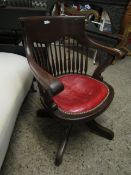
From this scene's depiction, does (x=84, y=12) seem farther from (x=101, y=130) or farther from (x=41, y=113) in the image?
(x=101, y=130)

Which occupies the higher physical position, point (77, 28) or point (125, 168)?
point (77, 28)

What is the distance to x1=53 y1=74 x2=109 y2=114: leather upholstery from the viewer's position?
102 centimetres

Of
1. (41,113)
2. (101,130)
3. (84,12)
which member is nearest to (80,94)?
(101,130)

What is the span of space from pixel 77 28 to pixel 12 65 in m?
0.56

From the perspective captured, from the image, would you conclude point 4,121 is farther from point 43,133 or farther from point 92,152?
point 92,152

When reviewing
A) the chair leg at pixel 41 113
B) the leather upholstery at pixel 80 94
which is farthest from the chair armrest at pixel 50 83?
the chair leg at pixel 41 113

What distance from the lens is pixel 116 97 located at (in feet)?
5.95

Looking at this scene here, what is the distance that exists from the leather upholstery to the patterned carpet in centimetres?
40

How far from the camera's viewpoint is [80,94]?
113cm

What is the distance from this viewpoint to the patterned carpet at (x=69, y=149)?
1116mm

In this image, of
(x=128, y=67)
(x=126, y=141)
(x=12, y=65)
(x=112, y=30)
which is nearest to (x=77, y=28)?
(x=12, y=65)

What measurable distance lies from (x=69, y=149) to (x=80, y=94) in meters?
0.43

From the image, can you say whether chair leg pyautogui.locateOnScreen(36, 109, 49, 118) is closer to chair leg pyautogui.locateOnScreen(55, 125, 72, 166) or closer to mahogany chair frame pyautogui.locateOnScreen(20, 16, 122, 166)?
mahogany chair frame pyautogui.locateOnScreen(20, 16, 122, 166)

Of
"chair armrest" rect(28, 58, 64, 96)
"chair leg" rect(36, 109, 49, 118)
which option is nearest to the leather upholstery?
"chair armrest" rect(28, 58, 64, 96)
